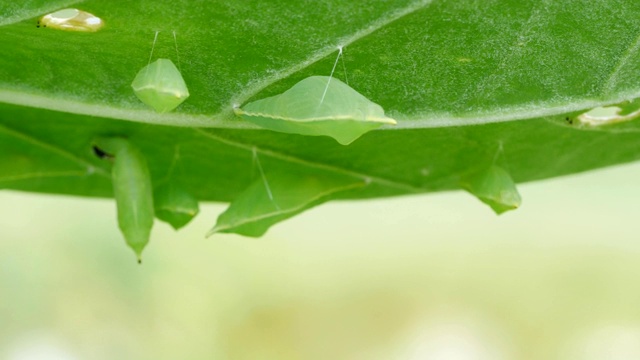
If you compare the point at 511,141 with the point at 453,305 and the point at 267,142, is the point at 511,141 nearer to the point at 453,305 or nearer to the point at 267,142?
the point at 267,142

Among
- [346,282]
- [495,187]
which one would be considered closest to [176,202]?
[495,187]

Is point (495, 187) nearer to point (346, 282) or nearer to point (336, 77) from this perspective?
point (336, 77)

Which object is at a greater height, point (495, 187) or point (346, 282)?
point (346, 282)

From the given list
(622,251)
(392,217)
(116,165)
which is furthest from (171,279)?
(116,165)

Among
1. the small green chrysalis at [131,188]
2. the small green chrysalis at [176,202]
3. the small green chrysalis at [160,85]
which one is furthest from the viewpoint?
the small green chrysalis at [176,202]

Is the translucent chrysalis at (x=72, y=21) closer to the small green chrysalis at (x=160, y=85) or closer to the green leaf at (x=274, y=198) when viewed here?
the small green chrysalis at (x=160, y=85)

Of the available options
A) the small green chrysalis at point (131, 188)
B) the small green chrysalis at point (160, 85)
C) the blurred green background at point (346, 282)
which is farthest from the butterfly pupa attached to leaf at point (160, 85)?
the blurred green background at point (346, 282)
